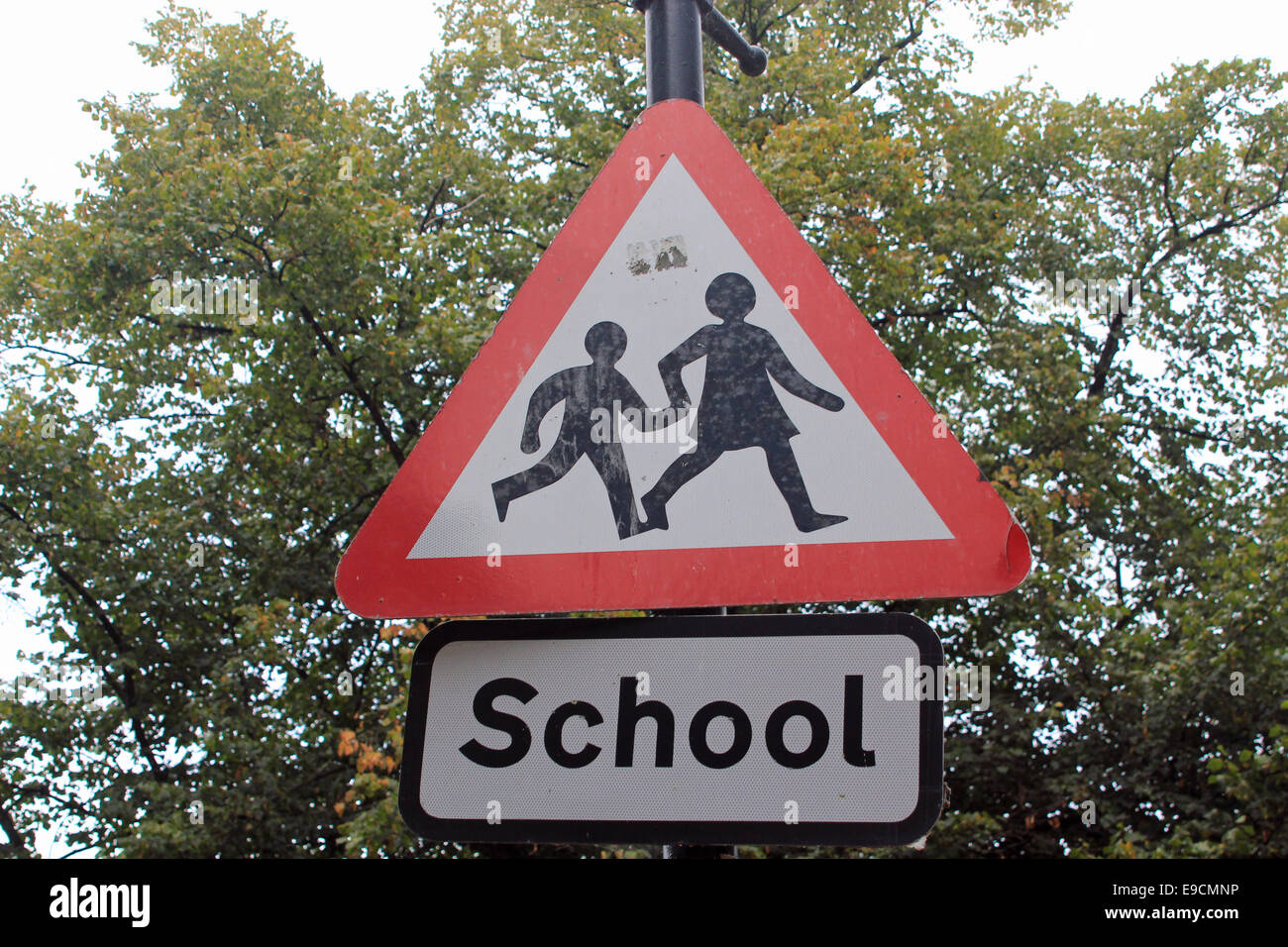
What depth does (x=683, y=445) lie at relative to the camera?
4.97ft

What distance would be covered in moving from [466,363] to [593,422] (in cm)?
785

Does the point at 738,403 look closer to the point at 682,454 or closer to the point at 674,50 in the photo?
the point at 682,454

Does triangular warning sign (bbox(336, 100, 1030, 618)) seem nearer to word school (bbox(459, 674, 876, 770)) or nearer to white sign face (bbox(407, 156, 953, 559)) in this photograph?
white sign face (bbox(407, 156, 953, 559))

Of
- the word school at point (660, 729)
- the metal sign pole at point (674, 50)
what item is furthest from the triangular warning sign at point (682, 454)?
the metal sign pole at point (674, 50)

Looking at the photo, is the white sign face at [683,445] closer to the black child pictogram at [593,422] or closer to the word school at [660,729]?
the black child pictogram at [593,422]

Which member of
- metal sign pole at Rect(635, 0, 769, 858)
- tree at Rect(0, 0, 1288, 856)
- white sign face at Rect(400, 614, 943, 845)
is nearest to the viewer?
white sign face at Rect(400, 614, 943, 845)

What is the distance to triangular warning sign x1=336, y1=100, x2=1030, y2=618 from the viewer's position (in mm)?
1466

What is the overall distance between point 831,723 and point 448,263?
11.1m

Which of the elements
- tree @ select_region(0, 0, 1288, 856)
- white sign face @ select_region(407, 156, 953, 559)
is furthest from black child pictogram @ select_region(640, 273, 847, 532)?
tree @ select_region(0, 0, 1288, 856)

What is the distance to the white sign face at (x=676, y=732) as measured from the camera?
1.37 m

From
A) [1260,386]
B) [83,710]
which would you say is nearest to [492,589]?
[83,710]

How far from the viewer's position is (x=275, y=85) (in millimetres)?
12438

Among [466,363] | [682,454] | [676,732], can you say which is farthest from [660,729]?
[466,363]
